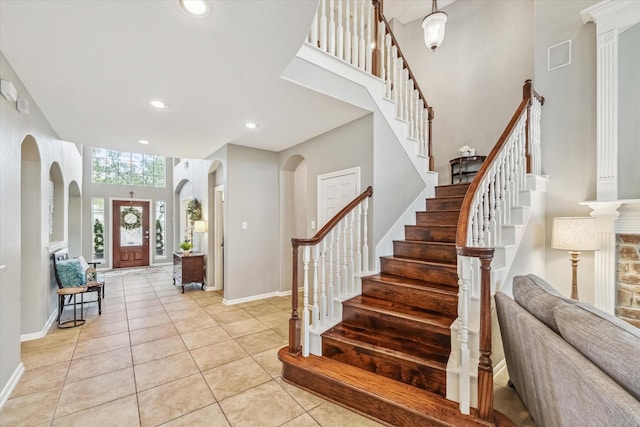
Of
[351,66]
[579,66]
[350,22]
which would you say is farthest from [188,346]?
[579,66]

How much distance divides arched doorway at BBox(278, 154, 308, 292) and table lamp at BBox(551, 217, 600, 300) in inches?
131

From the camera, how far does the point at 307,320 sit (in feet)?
8.14

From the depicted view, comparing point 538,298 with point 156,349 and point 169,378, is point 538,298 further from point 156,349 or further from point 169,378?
point 156,349

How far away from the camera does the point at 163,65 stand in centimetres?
220

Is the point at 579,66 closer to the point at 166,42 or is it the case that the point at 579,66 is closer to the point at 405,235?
the point at 405,235

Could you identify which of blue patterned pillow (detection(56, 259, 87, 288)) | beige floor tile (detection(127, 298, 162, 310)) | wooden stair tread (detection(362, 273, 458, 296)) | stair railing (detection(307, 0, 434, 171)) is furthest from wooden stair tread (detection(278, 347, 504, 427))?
→ blue patterned pillow (detection(56, 259, 87, 288))

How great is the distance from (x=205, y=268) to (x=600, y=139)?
5952 mm

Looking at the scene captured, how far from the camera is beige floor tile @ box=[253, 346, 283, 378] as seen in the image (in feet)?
8.13

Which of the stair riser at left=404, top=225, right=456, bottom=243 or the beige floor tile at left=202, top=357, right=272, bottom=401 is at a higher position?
the stair riser at left=404, top=225, right=456, bottom=243

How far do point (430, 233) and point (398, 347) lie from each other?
1.49 meters

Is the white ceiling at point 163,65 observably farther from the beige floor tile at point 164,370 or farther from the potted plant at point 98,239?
the potted plant at point 98,239

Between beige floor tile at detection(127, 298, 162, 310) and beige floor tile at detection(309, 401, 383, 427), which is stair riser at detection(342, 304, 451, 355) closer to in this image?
beige floor tile at detection(309, 401, 383, 427)

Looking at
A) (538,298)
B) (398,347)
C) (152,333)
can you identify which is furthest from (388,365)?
(152,333)

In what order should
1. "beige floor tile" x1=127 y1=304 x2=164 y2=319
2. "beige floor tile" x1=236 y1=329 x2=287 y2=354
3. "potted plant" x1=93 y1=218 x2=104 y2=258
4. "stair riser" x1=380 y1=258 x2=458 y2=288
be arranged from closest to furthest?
"stair riser" x1=380 y1=258 x2=458 y2=288, "beige floor tile" x1=236 y1=329 x2=287 y2=354, "beige floor tile" x1=127 y1=304 x2=164 y2=319, "potted plant" x1=93 y1=218 x2=104 y2=258
